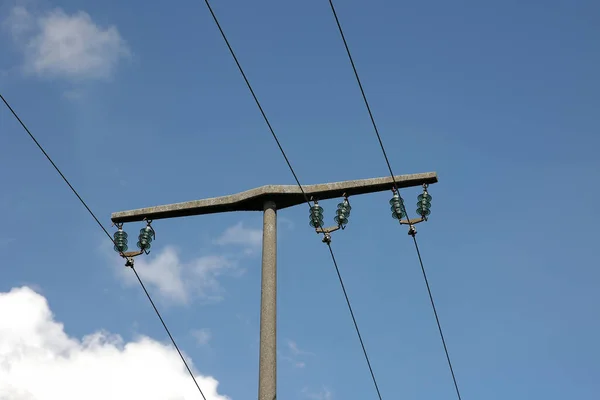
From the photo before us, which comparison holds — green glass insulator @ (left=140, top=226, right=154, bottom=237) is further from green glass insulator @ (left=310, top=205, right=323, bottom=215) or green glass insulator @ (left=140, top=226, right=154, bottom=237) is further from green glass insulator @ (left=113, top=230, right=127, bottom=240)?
green glass insulator @ (left=310, top=205, right=323, bottom=215)

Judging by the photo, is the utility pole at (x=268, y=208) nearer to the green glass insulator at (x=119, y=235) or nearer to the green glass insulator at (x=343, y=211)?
the green glass insulator at (x=119, y=235)

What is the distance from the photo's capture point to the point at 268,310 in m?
10.8

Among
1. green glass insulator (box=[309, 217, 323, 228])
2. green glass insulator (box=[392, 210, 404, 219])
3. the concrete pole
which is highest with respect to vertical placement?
green glass insulator (box=[392, 210, 404, 219])

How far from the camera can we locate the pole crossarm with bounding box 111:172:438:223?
11719 millimetres

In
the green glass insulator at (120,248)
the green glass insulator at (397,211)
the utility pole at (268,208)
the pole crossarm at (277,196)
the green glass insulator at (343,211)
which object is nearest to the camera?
the utility pole at (268,208)

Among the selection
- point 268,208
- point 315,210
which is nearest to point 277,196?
point 268,208

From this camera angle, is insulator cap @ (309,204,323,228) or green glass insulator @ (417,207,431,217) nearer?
insulator cap @ (309,204,323,228)

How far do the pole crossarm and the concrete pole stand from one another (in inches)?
7.6

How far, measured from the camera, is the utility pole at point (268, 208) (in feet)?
35.4

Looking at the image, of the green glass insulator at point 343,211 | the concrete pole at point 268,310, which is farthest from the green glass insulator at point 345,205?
the concrete pole at point 268,310

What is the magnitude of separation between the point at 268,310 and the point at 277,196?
5.51 ft

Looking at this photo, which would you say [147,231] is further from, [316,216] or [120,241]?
[316,216]

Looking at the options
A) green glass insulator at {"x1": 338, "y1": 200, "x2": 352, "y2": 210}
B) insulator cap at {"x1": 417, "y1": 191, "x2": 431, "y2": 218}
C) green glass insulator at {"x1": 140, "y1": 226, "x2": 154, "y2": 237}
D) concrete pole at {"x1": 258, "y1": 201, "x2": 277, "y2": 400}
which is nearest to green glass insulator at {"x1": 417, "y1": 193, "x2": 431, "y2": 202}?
insulator cap at {"x1": 417, "y1": 191, "x2": 431, "y2": 218}

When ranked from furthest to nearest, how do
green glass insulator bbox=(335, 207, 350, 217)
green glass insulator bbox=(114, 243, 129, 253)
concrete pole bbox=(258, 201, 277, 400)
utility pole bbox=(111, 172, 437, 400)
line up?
green glass insulator bbox=(114, 243, 129, 253) → green glass insulator bbox=(335, 207, 350, 217) → utility pole bbox=(111, 172, 437, 400) → concrete pole bbox=(258, 201, 277, 400)
